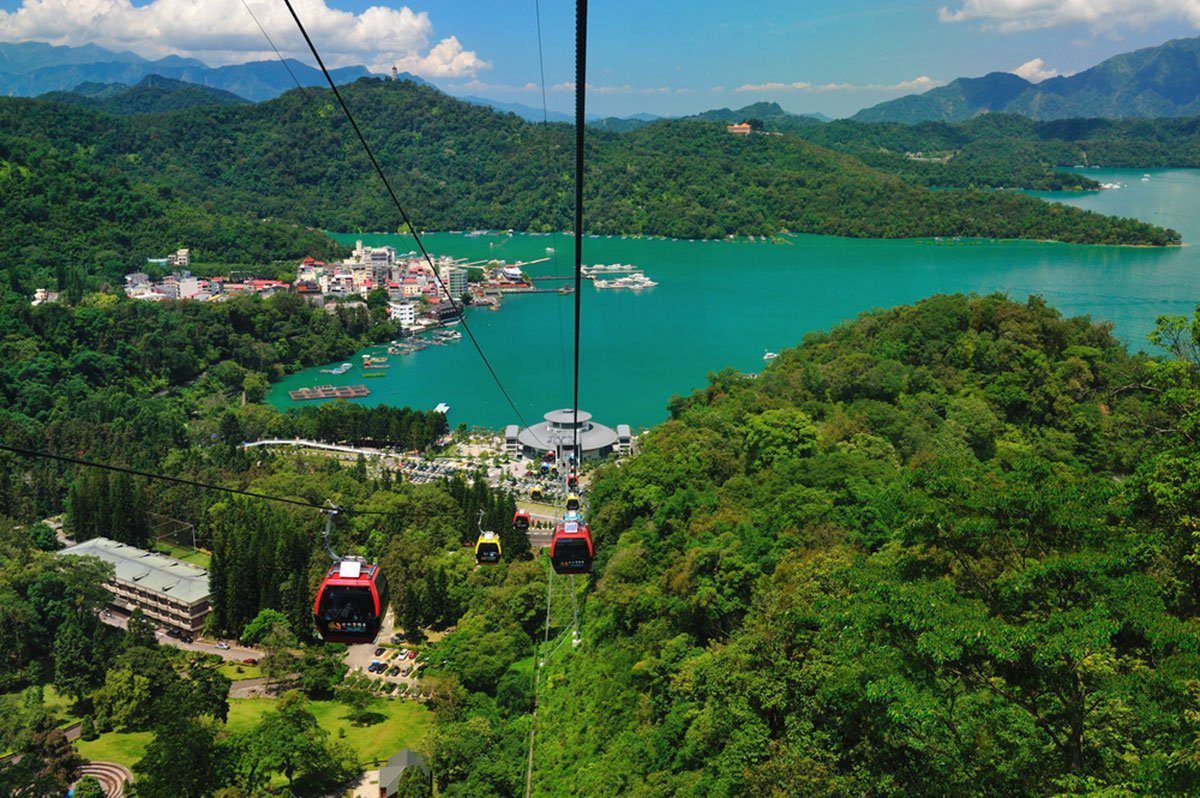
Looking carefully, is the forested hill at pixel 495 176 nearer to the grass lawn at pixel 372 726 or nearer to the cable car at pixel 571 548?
the grass lawn at pixel 372 726

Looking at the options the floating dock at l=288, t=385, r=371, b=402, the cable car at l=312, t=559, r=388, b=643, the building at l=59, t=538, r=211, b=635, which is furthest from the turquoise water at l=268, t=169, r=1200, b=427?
the cable car at l=312, t=559, r=388, b=643

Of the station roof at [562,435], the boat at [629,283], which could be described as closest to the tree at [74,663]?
the station roof at [562,435]

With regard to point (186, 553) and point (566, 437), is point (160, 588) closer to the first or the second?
point (186, 553)

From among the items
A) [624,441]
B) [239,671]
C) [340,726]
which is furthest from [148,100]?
[340,726]

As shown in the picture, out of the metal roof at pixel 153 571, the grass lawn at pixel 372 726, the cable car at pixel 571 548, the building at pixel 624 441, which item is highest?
the cable car at pixel 571 548

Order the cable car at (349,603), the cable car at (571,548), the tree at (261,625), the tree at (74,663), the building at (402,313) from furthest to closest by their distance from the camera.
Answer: the building at (402,313) < the tree at (261,625) < the tree at (74,663) < the cable car at (571,548) < the cable car at (349,603)

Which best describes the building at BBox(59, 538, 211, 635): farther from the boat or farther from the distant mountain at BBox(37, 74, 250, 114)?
the distant mountain at BBox(37, 74, 250, 114)
